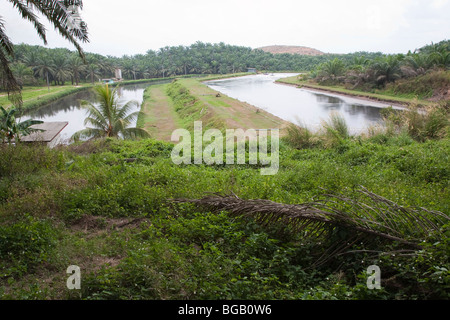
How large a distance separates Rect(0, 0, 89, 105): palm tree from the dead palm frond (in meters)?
7.07

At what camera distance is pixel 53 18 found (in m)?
7.93

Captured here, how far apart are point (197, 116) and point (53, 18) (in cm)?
1682

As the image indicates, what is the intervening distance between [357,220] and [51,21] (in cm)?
866

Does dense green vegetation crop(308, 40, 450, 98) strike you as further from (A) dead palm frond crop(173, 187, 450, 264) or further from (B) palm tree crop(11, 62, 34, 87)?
(B) palm tree crop(11, 62, 34, 87)

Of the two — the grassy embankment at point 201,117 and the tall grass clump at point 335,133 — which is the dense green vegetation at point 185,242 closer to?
the tall grass clump at point 335,133

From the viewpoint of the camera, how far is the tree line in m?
49.3

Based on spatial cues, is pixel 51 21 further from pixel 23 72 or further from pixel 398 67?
pixel 23 72

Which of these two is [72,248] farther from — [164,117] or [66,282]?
[164,117]

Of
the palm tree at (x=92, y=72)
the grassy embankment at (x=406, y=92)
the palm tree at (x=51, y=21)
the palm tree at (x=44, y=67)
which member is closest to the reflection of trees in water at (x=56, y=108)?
the palm tree at (x=44, y=67)

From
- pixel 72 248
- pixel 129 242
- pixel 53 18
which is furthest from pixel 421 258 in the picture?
pixel 53 18

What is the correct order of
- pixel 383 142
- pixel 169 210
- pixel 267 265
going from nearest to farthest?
1. pixel 267 265
2. pixel 169 210
3. pixel 383 142

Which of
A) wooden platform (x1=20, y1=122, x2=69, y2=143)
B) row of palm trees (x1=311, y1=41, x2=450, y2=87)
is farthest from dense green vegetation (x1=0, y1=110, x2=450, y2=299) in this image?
row of palm trees (x1=311, y1=41, x2=450, y2=87)

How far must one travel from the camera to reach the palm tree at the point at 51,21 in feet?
25.5

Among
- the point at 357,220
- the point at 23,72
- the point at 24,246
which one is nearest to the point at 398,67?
the point at 357,220
